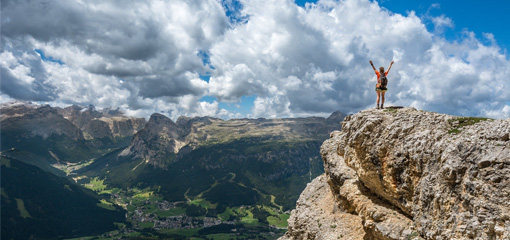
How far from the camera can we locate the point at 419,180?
2180cm

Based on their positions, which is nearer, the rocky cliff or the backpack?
the rocky cliff

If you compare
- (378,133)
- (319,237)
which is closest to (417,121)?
(378,133)

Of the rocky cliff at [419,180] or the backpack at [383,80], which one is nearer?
the rocky cliff at [419,180]

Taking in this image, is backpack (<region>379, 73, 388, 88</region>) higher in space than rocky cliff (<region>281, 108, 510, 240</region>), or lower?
higher

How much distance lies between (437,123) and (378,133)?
539cm

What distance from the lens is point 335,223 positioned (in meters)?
33.4

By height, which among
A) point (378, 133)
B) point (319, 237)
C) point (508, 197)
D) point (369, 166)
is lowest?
point (319, 237)

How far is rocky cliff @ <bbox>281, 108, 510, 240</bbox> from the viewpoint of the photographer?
16.1 meters

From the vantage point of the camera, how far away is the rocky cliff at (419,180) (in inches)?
635

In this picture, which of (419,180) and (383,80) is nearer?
(419,180)

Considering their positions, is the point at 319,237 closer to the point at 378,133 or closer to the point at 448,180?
the point at 378,133

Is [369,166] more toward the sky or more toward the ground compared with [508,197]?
more toward the sky

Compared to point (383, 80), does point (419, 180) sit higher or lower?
lower

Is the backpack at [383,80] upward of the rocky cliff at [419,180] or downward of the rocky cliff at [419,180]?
upward
